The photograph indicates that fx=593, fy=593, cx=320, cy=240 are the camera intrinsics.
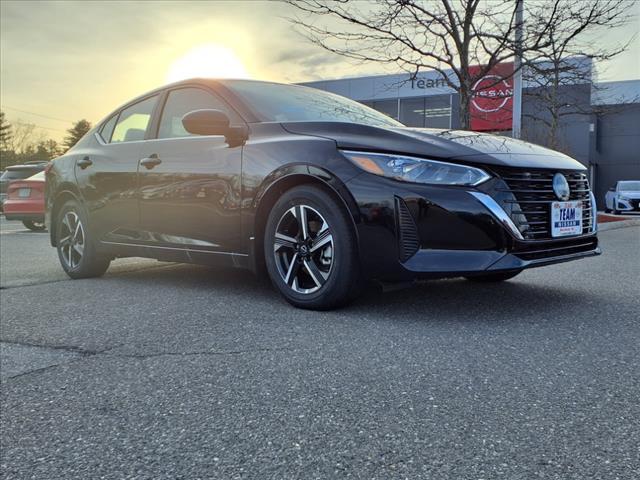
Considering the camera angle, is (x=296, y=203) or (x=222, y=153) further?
(x=222, y=153)

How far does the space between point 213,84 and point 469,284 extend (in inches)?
93.9

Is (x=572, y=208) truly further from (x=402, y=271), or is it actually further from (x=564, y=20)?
(x=564, y=20)

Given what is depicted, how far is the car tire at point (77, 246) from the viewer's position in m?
5.15

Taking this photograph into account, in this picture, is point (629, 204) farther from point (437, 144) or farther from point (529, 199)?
point (437, 144)

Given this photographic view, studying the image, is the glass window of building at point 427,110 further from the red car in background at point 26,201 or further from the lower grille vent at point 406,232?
the lower grille vent at point 406,232

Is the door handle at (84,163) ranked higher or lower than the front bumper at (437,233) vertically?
higher

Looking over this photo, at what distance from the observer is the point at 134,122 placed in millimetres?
5016

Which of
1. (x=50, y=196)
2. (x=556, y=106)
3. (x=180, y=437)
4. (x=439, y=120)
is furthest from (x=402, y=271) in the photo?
(x=439, y=120)

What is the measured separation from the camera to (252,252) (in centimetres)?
382

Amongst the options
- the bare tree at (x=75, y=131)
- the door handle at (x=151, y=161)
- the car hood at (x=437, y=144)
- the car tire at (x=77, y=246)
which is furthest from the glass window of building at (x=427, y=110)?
the bare tree at (x=75, y=131)

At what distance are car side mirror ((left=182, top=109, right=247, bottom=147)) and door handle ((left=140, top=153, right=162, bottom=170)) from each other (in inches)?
27.1

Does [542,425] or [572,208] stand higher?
[572,208]

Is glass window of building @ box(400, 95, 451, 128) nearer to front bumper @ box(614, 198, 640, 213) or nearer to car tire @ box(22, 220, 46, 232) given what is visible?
front bumper @ box(614, 198, 640, 213)

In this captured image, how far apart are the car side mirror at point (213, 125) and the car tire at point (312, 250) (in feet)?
1.88
